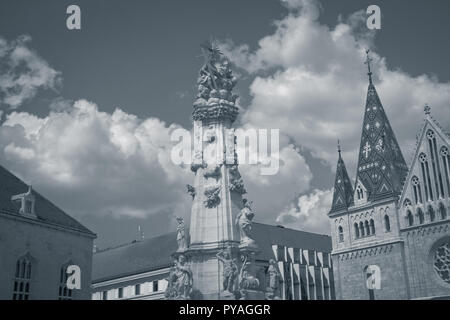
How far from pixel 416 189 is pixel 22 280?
39670mm

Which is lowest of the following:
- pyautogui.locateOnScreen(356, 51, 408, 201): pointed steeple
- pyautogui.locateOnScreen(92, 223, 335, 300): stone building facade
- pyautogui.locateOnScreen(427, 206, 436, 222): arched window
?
pyautogui.locateOnScreen(92, 223, 335, 300): stone building facade

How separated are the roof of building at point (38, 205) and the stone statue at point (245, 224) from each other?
66.5ft

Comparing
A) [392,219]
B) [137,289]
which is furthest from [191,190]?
[392,219]

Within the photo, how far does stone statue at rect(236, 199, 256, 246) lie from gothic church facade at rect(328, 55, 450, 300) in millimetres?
37234

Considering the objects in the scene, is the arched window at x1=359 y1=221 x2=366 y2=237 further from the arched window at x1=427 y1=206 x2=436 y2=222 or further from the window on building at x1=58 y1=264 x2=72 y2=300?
the window on building at x1=58 y1=264 x2=72 y2=300

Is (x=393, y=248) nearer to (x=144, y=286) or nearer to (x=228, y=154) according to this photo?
(x=144, y=286)

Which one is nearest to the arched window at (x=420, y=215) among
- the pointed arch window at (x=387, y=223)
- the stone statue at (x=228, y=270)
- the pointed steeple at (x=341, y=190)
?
the pointed arch window at (x=387, y=223)

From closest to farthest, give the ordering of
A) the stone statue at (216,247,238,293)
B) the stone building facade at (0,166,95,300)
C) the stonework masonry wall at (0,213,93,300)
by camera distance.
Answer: the stone statue at (216,247,238,293)
the stonework masonry wall at (0,213,93,300)
the stone building facade at (0,166,95,300)

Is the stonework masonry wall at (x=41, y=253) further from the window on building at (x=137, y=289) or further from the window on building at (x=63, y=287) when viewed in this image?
the window on building at (x=137, y=289)

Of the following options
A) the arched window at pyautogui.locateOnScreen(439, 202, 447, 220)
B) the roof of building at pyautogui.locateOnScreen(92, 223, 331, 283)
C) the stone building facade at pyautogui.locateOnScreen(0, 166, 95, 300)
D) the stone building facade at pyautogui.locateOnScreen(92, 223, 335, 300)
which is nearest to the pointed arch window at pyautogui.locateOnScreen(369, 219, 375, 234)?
the arched window at pyautogui.locateOnScreen(439, 202, 447, 220)

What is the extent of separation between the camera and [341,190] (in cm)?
6525

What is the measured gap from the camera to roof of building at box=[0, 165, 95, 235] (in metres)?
36.2

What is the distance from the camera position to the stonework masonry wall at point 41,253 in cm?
3400
